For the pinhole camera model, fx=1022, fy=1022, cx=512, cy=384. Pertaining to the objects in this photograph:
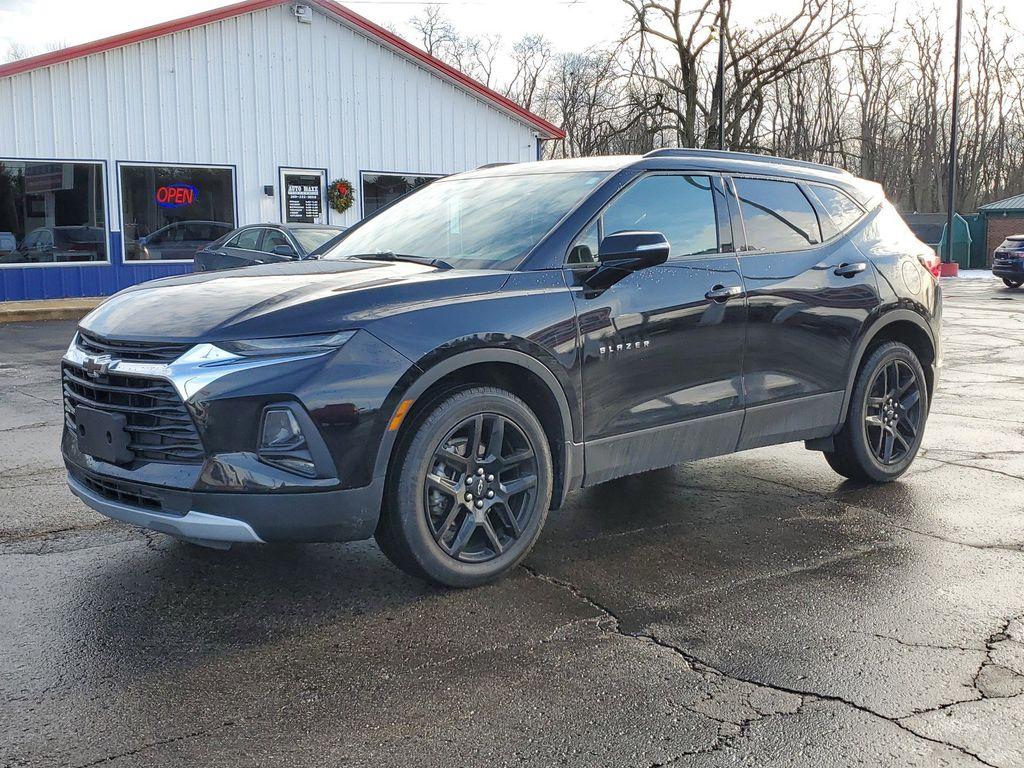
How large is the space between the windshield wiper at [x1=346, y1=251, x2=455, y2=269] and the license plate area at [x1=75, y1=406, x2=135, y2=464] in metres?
1.48

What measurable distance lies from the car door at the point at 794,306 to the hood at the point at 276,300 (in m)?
1.57

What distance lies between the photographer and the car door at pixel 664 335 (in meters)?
4.41

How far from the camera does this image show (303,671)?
11.1 ft

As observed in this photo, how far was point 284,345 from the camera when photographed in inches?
144

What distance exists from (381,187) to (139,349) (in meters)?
18.7

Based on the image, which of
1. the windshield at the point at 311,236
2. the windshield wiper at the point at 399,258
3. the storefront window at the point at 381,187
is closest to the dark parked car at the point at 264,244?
the windshield at the point at 311,236

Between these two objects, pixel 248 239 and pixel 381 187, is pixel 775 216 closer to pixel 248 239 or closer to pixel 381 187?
pixel 248 239

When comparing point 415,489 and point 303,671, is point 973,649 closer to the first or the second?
point 415,489

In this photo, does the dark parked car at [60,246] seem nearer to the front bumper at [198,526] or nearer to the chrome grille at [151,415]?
the chrome grille at [151,415]

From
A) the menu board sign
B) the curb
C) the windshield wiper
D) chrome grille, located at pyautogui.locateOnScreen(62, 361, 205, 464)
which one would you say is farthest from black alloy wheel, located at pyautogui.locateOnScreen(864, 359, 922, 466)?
the menu board sign

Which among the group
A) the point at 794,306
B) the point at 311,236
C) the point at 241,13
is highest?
the point at 241,13

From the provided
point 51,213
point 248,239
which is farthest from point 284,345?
point 51,213

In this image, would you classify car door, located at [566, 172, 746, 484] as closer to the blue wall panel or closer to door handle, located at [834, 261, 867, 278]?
door handle, located at [834, 261, 867, 278]

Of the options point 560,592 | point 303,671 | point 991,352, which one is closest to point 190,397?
point 303,671
